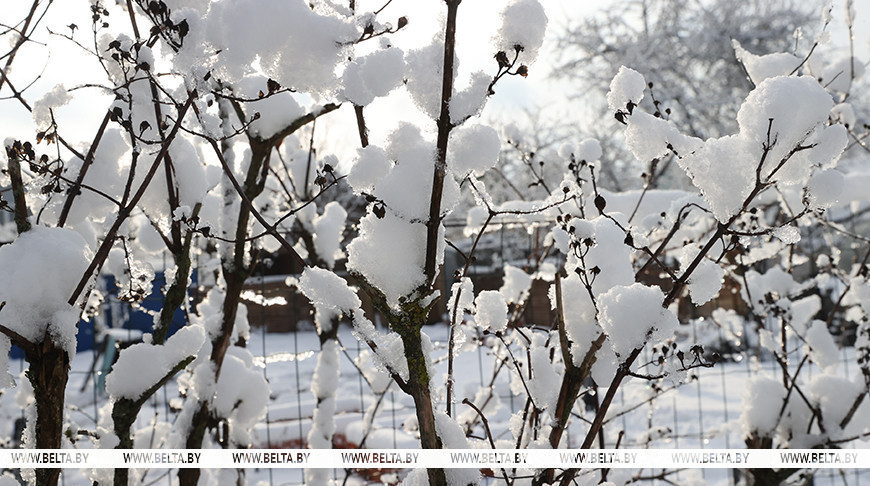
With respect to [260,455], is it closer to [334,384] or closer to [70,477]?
[334,384]

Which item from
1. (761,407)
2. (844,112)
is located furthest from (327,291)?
(844,112)

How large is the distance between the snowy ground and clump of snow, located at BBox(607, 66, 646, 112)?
4.21 feet

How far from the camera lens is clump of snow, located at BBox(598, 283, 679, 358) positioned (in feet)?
3.21

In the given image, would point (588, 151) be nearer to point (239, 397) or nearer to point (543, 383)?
point (543, 383)

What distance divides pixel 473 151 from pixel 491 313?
466 millimetres

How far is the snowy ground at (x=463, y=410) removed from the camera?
328 centimetres

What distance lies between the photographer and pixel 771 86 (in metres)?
1.00

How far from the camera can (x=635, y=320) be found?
987mm

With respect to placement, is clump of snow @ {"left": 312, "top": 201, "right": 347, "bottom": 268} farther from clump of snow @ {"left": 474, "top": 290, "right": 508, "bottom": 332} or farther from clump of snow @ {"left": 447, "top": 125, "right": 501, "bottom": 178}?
clump of snow @ {"left": 447, "top": 125, "right": 501, "bottom": 178}

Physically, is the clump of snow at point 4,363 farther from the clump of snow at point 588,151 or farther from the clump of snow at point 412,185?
the clump of snow at point 588,151

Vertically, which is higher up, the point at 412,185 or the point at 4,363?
the point at 412,185

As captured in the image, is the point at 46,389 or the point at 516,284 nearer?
the point at 46,389

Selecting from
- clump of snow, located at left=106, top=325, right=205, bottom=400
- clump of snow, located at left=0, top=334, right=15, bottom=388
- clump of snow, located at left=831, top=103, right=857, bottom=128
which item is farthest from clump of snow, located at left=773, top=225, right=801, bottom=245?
clump of snow, located at left=831, top=103, right=857, bottom=128

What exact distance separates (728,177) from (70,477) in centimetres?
365
